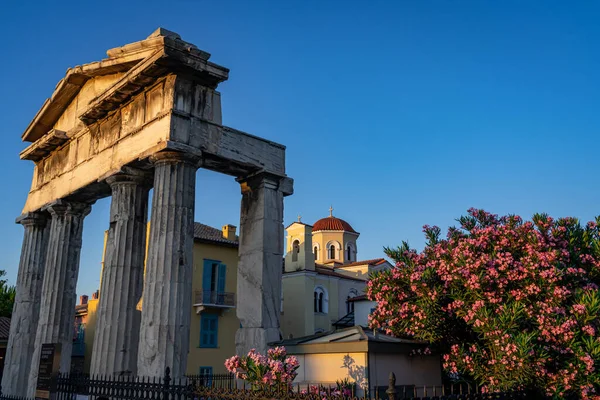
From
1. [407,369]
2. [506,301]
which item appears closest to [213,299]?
[407,369]

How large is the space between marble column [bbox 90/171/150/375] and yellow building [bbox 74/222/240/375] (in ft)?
41.3

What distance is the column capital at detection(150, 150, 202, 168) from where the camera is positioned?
36.0 ft

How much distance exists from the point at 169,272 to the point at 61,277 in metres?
5.93

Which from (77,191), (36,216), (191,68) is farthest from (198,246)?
(191,68)

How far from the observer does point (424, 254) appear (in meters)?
11.7

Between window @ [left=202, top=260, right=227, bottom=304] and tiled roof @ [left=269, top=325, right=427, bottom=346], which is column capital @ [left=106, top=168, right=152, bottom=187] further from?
window @ [left=202, top=260, right=227, bottom=304]

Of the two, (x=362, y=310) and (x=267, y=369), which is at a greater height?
(x=362, y=310)

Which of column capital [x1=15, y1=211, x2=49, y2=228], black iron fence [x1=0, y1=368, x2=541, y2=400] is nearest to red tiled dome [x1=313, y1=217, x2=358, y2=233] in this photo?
column capital [x1=15, y1=211, x2=49, y2=228]

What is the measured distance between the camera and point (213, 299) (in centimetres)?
2547

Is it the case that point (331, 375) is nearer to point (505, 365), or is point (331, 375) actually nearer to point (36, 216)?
point (505, 365)

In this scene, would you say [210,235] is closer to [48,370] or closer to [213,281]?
[213,281]

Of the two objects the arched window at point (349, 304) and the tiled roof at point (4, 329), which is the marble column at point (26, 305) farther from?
the arched window at point (349, 304)

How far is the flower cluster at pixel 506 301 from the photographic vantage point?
9125mm

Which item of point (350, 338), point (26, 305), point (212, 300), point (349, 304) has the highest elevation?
point (349, 304)
